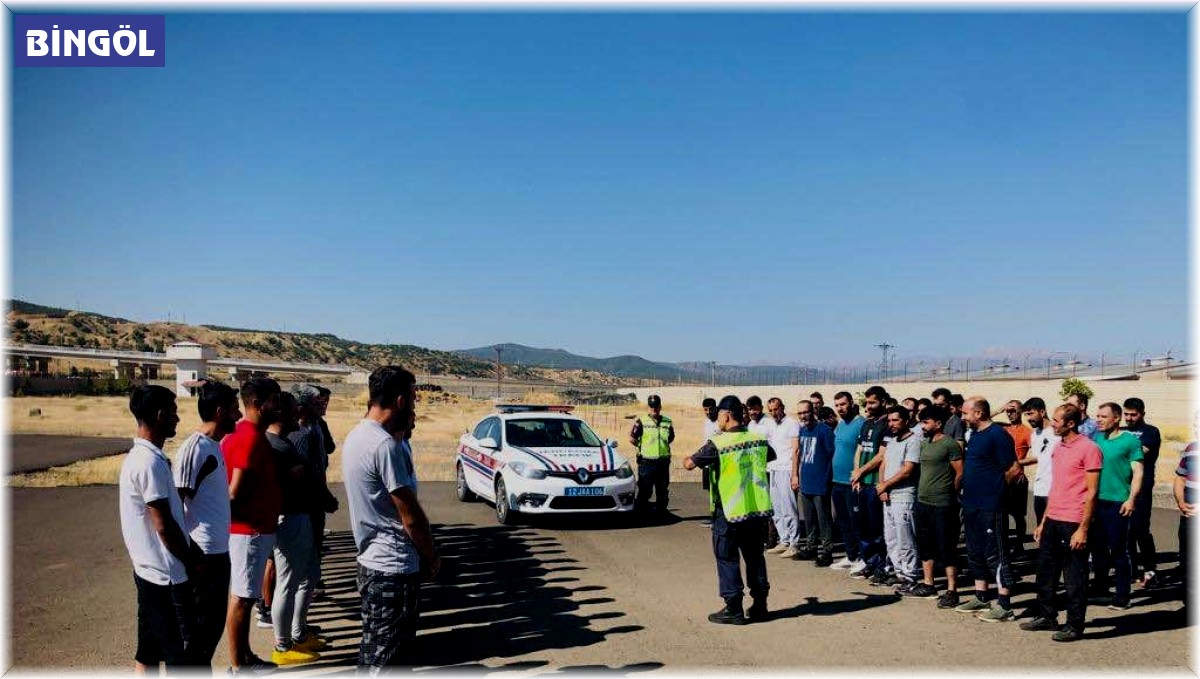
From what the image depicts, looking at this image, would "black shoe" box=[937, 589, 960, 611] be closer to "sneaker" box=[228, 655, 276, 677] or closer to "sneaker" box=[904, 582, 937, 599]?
"sneaker" box=[904, 582, 937, 599]

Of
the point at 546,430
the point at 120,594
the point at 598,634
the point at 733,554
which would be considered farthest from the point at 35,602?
the point at 546,430

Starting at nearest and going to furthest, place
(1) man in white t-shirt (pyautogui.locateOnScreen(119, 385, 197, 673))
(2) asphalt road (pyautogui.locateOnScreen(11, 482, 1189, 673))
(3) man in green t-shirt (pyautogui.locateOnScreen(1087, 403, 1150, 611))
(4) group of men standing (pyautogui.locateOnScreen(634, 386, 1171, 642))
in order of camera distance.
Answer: (1) man in white t-shirt (pyautogui.locateOnScreen(119, 385, 197, 673)) < (2) asphalt road (pyautogui.locateOnScreen(11, 482, 1189, 673)) < (4) group of men standing (pyautogui.locateOnScreen(634, 386, 1171, 642)) < (3) man in green t-shirt (pyautogui.locateOnScreen(1087, 403, 1150, 611))

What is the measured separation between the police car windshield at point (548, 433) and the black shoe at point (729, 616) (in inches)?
255

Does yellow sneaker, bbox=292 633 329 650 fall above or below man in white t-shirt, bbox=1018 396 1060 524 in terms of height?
below

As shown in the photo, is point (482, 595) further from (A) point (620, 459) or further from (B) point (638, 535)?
(A) point (620, 459)

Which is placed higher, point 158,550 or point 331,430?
point 158,550

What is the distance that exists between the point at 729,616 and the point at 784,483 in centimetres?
365

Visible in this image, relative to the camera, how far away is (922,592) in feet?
27.5

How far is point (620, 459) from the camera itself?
13383 millimetres

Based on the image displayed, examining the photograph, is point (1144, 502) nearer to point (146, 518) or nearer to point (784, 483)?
point (784, 483)

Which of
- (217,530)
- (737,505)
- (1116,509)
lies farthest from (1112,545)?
(217,530)

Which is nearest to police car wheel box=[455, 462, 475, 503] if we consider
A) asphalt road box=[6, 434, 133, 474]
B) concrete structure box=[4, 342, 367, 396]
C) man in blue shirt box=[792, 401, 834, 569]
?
man in blue shirt box=[792, 401, 834, 569]

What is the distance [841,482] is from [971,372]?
319 ft

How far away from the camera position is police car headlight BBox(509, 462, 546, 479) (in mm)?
12680
